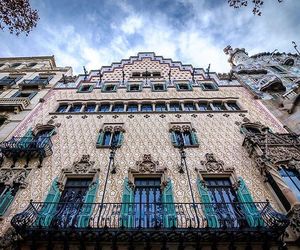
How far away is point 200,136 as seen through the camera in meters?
11.7

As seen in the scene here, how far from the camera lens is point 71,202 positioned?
8008 mm

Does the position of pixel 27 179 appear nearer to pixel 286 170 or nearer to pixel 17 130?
pixel 17 130

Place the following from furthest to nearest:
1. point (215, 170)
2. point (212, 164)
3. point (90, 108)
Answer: point (90, 108) < point (212, 164) < point (215, 170)

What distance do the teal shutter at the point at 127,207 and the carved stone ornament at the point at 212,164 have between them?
3601 millimetres

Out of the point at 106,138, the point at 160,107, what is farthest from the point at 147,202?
the point at 160,107

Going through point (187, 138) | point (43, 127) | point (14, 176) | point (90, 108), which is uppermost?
point (90, 108)

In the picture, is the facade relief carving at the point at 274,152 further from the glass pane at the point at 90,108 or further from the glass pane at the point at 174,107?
the glass pane at the point at 90,108

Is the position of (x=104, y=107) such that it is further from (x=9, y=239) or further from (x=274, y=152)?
(x=274, y=152)

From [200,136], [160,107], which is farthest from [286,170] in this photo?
[160,107]

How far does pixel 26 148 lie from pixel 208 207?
336 inches

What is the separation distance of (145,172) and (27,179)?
5.13 metres

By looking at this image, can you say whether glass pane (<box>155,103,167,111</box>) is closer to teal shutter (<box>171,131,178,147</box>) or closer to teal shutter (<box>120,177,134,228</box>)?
teal shutter (<box>171,131,178,147</box>)

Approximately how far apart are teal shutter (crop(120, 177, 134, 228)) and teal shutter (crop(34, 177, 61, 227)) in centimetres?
233

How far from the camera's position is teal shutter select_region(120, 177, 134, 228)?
6.87m
